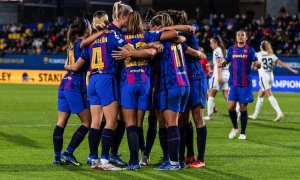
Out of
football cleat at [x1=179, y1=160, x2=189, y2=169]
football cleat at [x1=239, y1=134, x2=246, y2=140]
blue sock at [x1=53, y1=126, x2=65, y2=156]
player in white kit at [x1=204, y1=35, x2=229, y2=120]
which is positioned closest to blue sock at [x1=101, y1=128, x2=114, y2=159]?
blue sock at [x1=53, y1=126, x2=65, y2=156]

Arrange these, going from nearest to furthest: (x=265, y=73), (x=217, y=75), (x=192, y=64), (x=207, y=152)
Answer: (x=192, y=64) < (x=207, y=152) < (x=217, y=75) < (x=265, y=73)

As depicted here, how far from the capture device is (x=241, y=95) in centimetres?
1452

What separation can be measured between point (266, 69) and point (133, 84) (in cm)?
1138

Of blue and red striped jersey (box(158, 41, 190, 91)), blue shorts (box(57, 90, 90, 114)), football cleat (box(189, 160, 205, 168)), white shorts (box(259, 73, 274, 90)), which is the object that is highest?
blue and red striped jersey (box(158, 41, 190, 91))

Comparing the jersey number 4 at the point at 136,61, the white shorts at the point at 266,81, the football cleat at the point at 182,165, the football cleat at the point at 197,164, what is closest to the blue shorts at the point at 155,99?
the jersey number 4 at the point at 136,61

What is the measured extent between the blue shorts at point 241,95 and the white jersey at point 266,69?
555 cm

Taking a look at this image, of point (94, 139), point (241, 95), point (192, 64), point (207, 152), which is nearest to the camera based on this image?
point (94, 139)

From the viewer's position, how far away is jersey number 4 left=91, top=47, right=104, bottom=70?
9.74m

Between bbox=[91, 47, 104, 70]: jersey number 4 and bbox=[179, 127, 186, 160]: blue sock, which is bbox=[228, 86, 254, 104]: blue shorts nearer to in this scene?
bbox=[179, 127, 186, 160]: blue sock

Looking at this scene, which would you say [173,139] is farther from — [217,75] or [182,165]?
[217,75]

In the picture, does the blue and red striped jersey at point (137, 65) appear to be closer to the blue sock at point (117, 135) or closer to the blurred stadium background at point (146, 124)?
the blue sock at point (117, 135)

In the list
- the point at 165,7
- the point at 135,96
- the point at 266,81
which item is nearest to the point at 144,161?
the point at 135,96

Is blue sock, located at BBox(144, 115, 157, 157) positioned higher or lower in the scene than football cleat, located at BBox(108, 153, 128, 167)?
higher

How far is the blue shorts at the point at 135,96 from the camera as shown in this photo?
9594mm
